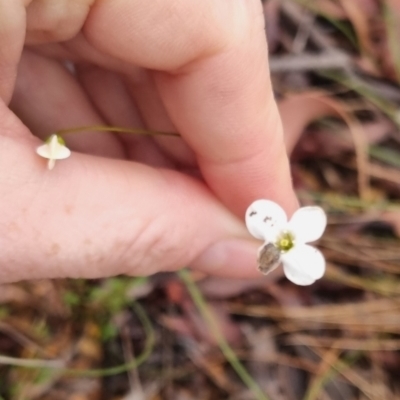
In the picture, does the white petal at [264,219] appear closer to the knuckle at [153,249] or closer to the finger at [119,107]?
the knuckle at [153,249]

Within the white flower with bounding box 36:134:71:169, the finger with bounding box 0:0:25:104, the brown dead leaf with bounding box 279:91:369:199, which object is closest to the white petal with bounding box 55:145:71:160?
the white flower with bounding box 36:134:71:169

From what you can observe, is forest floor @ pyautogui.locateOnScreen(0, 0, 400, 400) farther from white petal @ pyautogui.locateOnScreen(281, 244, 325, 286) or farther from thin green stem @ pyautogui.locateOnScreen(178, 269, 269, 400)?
white petal @ pyautogui.locateOnScreen(281, 244, 325, 286)

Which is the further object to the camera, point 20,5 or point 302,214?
point 302,214

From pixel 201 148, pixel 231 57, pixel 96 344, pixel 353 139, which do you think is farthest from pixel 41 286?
pixel 353 139

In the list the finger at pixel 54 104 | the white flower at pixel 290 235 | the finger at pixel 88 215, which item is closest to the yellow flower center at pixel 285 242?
the white flower at pixel 290 235

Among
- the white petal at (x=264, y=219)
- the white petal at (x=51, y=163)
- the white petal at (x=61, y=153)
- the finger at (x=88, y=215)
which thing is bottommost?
the white petal at (x=264, y=219)

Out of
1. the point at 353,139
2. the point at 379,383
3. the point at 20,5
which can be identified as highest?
the point at 20,5

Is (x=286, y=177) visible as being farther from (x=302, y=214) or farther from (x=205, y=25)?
(x=205, y=25)
